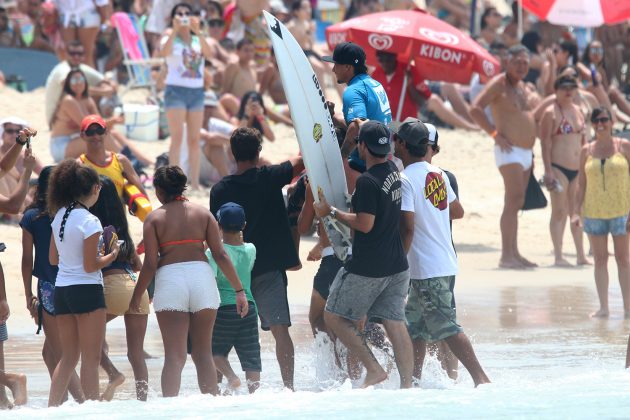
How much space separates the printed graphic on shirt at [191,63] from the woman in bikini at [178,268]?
24.7ft

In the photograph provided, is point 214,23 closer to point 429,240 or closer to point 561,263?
point 561,263

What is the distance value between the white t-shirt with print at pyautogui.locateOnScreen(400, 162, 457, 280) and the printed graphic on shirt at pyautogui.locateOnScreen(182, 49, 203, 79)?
24.0 feet

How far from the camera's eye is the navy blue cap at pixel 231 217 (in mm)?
7918

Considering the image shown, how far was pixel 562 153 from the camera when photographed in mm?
14102

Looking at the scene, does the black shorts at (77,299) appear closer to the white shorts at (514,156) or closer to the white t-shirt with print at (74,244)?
the white t-shirt with print at (74,244)

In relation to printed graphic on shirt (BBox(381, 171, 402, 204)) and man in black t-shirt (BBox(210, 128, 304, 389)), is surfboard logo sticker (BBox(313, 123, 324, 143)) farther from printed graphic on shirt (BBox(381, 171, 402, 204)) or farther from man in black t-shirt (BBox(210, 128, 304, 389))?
printed graphic on shirt (BBox(381, 171, 402, 204))

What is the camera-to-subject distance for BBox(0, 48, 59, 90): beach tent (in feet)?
60.0

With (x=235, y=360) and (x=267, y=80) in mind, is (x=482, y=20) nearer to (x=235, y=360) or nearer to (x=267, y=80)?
(x=267, y=80)

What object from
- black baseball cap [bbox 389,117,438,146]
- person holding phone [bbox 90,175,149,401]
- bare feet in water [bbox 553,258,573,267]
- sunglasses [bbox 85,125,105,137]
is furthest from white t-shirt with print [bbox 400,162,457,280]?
bare feet in water [bbox 553,258,573,267]

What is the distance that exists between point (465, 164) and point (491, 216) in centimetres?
215

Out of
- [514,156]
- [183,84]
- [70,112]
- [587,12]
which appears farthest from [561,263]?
[70,112]

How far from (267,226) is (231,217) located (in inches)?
16.3

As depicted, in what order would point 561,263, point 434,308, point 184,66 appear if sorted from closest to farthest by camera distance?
point 434,308, point 561,263, point 184,66

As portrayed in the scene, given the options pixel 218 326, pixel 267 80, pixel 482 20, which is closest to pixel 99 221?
pixel 218 326
